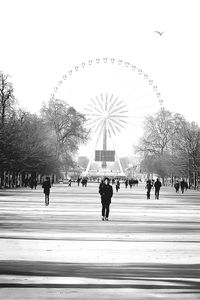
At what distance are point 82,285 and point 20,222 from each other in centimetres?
1444

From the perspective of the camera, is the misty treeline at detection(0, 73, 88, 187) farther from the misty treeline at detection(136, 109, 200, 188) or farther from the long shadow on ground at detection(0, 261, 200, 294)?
the long shadow on ground at detection(0, 261, 200, 294)

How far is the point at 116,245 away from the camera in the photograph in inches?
662

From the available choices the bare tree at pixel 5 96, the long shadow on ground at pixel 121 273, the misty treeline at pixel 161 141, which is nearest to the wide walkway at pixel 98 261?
the long shadow on ground at pixel 121 273

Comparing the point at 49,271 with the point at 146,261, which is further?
the point at 146,261

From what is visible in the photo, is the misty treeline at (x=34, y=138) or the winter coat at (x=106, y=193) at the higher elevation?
the misty treeline at (x=34, y=138)

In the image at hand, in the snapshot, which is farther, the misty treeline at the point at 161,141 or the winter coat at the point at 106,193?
the misty treeline at the point at 161,141

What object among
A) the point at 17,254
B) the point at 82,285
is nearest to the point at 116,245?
the point at 17,254

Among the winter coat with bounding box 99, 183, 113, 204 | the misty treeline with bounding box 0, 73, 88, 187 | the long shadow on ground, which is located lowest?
the long shadow on ground

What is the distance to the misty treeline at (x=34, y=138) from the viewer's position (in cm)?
7094

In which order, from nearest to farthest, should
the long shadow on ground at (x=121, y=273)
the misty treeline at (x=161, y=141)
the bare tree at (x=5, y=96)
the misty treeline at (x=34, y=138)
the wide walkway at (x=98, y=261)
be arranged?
the wide walkway at (x=98, y=261)
the long shadow on ground at (x=121, y=273)
the misty treeline at (x=34, y=138)
the bare tree at (x=5, y=96)
the misty treeline at (x=161, y=141)

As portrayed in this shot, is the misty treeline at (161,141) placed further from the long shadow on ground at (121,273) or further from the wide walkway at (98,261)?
the long shadow on ground at (121,273)

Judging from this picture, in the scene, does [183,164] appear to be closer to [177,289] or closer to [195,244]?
[195,244]

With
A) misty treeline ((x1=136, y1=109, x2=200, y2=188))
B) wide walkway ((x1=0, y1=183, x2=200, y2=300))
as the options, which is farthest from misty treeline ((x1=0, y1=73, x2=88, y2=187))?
wide walkway ((x1=0, y1=183, x2=200, y2=300))

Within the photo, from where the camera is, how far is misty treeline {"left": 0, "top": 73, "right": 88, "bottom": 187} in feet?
233
